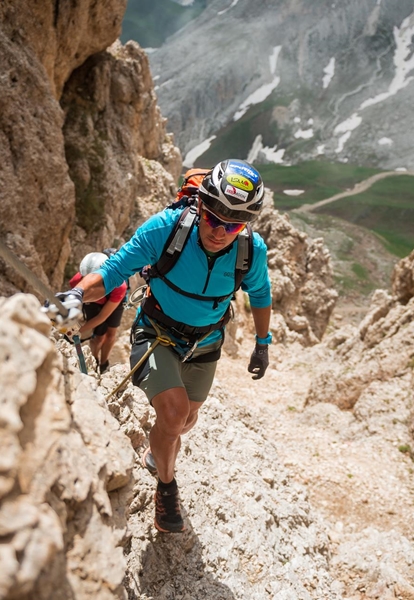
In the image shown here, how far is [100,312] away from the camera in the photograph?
10.7m

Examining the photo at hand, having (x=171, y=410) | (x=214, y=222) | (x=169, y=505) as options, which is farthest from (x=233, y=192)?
(x=169, y=505)

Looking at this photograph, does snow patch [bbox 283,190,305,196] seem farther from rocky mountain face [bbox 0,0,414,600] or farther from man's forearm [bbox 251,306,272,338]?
man's forearm [bbox 251,306,272,338]

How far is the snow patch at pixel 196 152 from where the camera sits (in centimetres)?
18457

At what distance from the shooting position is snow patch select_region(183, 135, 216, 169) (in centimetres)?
18457

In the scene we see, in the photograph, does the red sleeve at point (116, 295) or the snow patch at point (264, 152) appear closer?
the red sleeve at point (116, 295)

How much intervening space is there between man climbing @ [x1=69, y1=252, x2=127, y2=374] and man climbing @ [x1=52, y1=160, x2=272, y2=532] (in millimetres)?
2754

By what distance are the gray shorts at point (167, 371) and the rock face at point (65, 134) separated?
7.80m

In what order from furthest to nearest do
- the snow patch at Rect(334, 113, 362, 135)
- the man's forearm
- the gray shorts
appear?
the snow patch at Rect(334, 113, 362, 135), the man's forearm, the gray shorts

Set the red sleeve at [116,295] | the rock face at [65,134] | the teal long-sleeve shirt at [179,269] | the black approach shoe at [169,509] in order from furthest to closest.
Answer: the rock face at [65,134] → the red sleeve at [116,295] → the black approach shoe at [169,509] → the teal long-sleeve shirt at [179,269]

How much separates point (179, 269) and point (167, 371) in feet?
4.51

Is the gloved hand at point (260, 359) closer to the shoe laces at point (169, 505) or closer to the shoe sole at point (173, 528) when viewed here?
the shoe laces at point (169, 505)

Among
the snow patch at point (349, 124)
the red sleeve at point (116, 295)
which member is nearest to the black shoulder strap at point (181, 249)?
the red sleeve at point (116, 295)

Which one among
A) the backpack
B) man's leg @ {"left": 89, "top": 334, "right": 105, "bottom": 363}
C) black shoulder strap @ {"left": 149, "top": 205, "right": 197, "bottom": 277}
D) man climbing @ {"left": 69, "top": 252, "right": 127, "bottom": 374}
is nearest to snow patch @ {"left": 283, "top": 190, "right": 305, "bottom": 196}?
man climbing @ {"left": 69, "top": 252, "right": 127, "bottom": 374}

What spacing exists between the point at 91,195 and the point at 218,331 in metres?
15.8
